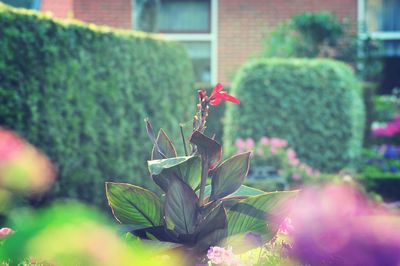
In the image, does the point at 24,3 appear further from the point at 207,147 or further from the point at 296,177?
the point at 207,147

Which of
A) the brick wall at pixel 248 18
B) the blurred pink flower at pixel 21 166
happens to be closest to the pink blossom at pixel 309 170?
the blurred pink flower at pixel 21 166

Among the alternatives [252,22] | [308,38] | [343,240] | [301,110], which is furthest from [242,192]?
[252,22]

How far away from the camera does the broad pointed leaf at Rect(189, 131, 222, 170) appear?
7.44ft

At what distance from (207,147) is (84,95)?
16.0 ft

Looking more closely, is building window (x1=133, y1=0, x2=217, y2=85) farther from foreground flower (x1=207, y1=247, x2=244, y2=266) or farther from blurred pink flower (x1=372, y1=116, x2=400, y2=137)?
foreground flower (x1=207, y1=247, x2=244, y2=266)

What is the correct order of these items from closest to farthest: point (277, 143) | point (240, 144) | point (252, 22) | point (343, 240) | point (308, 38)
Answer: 1. point (343, 240)
2. point (277, 143)
3. point (240, 144)
4. point (308, 38)
5. point (252, 22)

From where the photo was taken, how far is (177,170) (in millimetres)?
2350

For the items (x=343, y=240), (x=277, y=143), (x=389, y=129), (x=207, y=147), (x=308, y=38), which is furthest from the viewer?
(x=308, y=38)

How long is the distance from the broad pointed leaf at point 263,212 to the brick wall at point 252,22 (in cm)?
1299

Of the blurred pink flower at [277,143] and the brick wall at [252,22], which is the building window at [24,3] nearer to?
the blurred pink flower at [277,143]

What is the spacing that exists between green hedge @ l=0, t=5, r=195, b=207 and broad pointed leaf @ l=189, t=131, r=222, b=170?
3716mm

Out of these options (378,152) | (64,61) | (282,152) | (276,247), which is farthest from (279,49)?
(276,247)

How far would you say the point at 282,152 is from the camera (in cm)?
952

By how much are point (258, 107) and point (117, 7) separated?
606cm
